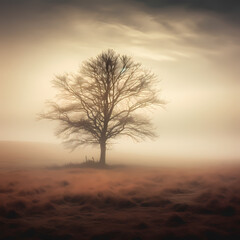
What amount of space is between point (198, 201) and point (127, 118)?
1274cm

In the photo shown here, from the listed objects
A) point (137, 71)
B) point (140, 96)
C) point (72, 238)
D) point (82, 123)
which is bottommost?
point (72, 238)

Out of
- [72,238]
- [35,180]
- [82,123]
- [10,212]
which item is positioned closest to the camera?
[72,238]

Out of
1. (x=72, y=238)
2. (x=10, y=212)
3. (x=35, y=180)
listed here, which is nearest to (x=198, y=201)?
(x=72, y=238)

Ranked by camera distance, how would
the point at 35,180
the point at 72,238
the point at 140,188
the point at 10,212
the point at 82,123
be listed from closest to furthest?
1. the point at 72,238
2. the point at 10,212
3. the point at 140,188
4. the point at 35,180
5. the point at 82,123

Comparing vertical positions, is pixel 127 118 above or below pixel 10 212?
above

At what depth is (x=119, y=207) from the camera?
11.8 m

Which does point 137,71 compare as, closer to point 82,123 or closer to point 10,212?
point 82,123

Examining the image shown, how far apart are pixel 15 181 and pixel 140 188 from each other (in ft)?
22.3

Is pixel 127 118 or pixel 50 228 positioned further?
pixel 127 118

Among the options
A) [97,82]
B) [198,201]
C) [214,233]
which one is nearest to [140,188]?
[198,201]

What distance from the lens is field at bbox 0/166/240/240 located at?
324 inches

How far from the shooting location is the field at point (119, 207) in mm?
8219

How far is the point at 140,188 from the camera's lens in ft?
48.1

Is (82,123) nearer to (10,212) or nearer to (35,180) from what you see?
(35,180)
